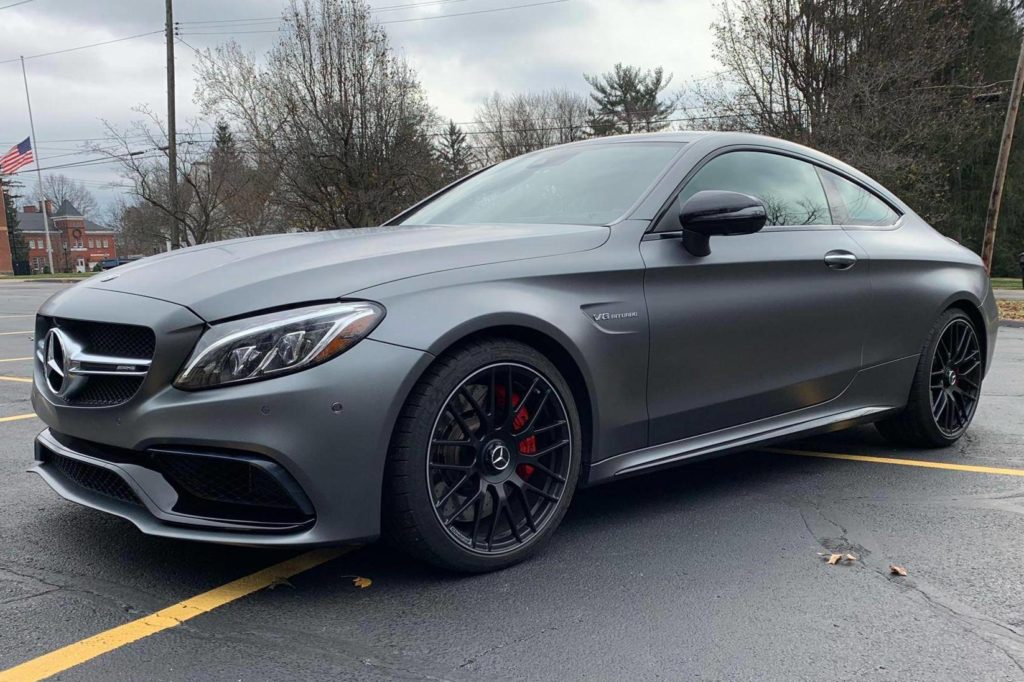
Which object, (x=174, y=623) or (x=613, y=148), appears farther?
(x=613, y=148)

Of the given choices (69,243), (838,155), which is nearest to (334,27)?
(838,155)

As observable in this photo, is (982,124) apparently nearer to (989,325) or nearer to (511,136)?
(511,136)

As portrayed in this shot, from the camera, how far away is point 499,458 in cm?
288

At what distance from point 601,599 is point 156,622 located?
1.29m

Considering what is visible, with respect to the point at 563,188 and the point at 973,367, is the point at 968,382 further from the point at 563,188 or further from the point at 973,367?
the point at 563,188

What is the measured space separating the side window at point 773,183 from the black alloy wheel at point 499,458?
1.19m

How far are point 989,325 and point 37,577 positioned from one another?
469 cm

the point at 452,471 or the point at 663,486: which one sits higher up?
the point at 452,471

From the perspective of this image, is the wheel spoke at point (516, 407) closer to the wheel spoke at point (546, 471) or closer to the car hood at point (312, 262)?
the wheel spoke at point (546, 471)

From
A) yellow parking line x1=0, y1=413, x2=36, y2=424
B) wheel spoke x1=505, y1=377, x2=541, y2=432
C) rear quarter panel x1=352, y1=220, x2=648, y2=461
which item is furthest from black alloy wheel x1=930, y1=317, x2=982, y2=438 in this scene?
yellow parking line x1=0, y1=413, x2=36, y2=424

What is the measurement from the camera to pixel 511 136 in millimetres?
50531

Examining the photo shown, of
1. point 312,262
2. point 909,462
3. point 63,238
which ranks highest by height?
point 312,262

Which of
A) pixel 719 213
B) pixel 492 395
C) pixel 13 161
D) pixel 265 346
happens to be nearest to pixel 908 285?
pixel 719 213

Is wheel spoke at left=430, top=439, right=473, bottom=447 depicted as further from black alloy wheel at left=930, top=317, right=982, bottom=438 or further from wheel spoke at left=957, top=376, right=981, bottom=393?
wheel spoke at left=957, top=376, right=981, bottom=393
